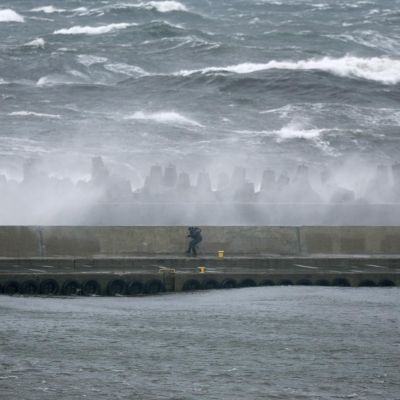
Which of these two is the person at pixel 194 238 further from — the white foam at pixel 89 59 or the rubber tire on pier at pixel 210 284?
the white foam at pixel 89 59

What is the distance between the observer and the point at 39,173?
44.6 metres

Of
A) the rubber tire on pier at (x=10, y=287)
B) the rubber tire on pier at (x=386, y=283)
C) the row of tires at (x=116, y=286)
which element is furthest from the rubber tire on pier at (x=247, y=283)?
the rubber tire on pier at (x=10, y=287)

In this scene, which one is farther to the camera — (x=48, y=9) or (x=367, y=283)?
(x=48, y=9)

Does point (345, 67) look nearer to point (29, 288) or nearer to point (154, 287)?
point (154, 287)

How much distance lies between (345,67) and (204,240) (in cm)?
4007

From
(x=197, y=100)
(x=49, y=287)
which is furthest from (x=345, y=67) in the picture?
(x=49, y=287)

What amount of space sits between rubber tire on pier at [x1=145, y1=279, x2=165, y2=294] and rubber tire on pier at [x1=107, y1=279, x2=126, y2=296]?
1.79 ft

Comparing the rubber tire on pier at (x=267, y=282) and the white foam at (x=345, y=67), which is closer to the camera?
the rubber tire on pier at (x=267, y=282)

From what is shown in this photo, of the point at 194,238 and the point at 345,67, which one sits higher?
the point at 345,67

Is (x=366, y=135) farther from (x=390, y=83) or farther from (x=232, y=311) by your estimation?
(x=232, y=311)

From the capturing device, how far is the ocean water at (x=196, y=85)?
62500 mm

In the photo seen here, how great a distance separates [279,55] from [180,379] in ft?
176

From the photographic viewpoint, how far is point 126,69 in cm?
7781

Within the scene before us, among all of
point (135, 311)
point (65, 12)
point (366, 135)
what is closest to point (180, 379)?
point (135, 311)
